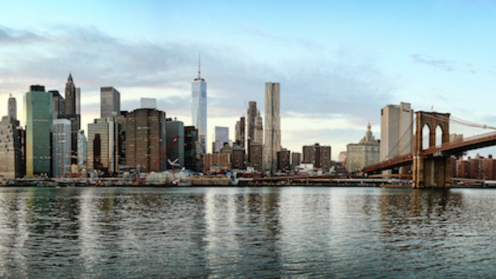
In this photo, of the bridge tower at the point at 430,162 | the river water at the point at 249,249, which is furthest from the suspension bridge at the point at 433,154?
the river water at the point at 249,249

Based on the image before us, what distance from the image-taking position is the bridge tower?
117125 millimetres

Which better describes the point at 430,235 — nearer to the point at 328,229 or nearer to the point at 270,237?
the point at 328,229

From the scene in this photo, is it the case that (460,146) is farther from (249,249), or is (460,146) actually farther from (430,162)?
(249,249)

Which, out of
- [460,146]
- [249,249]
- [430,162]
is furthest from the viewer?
[430,162]

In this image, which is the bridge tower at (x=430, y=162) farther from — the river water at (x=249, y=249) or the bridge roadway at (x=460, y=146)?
the river water at (x=249, y=249)

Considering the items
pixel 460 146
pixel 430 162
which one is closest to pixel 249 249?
pixel 460 146

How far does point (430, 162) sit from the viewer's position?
121 meters

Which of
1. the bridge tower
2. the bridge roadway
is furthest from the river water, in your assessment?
the bridge tower

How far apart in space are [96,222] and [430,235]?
28017 millimetres

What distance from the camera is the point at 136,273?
62.6 feet

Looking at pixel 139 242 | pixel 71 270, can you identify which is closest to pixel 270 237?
pixel 139 242

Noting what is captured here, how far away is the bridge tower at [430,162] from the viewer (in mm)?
117125

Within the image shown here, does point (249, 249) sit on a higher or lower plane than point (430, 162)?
lower

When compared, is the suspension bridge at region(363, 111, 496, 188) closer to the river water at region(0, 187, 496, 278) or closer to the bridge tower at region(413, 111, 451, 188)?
the bridge tower at region(413, 111, 451, 188)
